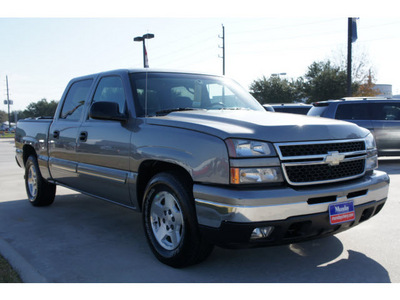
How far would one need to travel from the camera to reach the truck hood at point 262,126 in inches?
122

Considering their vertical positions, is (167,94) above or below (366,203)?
above

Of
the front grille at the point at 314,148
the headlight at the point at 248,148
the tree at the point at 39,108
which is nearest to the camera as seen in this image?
the headlight at the point at 248,148

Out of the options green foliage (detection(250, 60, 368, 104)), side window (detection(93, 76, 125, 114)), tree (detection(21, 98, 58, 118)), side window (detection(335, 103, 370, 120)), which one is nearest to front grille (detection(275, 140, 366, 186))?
side window (detection(93, 76, 125, 114))

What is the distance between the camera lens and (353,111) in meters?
10.8

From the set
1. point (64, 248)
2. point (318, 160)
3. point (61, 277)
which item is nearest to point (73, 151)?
point (64, 248)

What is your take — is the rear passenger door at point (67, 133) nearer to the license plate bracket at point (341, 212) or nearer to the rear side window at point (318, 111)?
the license plate bracket at point (341, 212)

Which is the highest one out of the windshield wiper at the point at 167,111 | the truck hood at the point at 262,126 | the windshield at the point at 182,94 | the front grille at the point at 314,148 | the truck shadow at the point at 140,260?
the windshield at the point at 182,94

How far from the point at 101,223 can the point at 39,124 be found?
77.7 inches

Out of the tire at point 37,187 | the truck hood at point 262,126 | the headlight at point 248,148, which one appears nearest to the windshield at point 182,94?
the truck hood at point 262,126

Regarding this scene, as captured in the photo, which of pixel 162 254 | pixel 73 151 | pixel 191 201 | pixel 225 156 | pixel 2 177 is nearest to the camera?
pixel 225 156

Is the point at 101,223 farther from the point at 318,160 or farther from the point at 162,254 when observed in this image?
the point at 318,160

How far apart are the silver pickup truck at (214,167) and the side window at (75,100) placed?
45cm

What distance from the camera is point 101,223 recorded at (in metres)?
5.16

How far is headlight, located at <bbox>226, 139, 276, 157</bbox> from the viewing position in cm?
300
